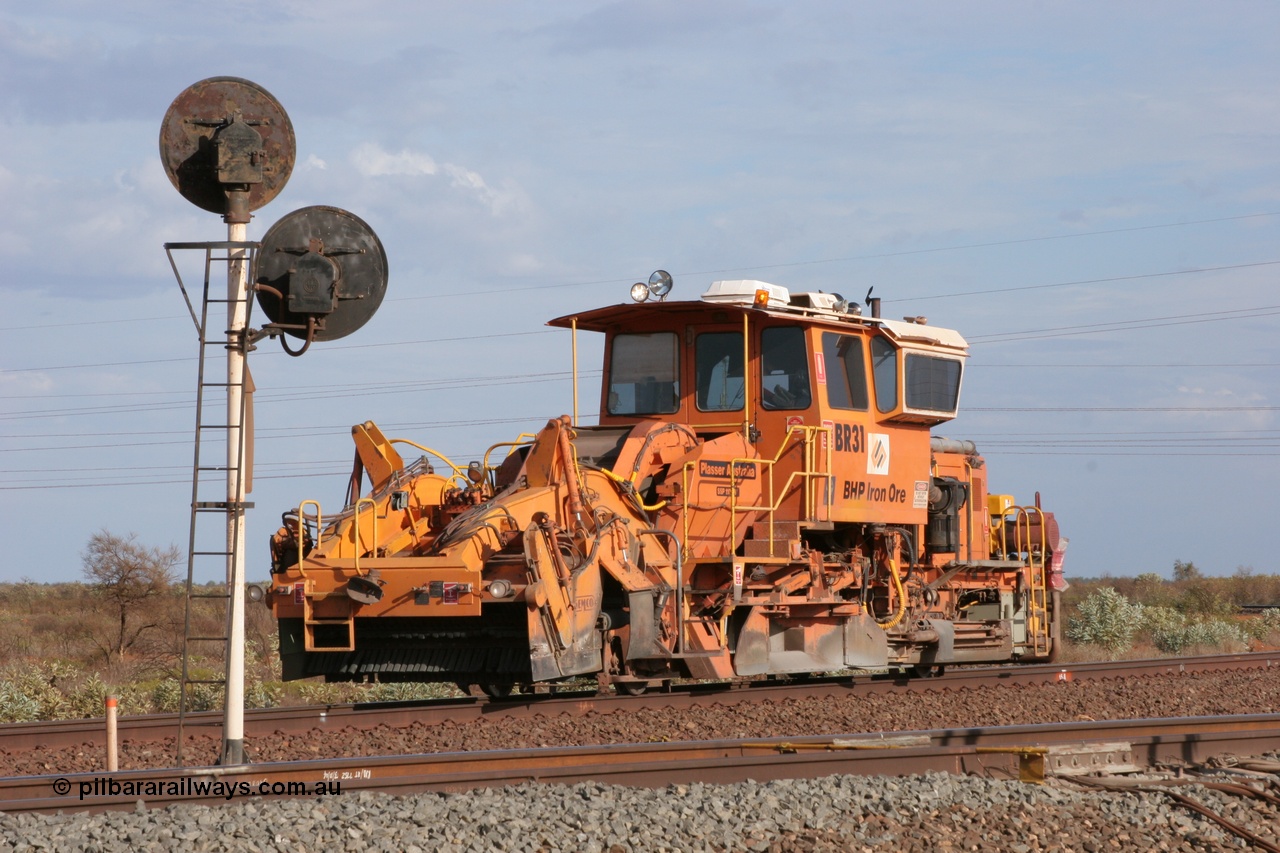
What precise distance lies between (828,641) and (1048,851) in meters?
7.06

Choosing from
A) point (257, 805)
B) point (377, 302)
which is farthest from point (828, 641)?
point (257, 805)

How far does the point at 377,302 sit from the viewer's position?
8.71m

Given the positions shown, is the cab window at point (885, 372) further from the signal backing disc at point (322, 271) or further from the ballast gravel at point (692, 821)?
the ballast gravel at point (692, 821)

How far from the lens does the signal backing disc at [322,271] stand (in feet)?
27.5

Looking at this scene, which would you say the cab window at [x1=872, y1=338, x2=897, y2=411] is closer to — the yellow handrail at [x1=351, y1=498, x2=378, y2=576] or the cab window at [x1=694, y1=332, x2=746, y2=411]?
the cab window at [x1=694, y1=332, x2=746, y2=411]

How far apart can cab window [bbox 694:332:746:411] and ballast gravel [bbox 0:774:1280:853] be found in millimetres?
6723

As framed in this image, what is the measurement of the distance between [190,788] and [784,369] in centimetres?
757

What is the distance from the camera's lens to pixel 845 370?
13.7 metres

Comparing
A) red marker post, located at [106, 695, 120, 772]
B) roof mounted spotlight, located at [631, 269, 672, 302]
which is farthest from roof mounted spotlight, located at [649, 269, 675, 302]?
red marker post, located at [106, 695, 120, 772]

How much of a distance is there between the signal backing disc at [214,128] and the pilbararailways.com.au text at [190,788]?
3400 millimetres

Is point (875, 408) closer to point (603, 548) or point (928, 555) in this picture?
point (928, 555)

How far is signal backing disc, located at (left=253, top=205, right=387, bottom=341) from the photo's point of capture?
8.39 meters

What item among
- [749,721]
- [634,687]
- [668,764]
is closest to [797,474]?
[634,687]

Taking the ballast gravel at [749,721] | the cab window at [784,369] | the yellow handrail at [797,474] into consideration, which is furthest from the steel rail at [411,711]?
the cab window at [784,369]
